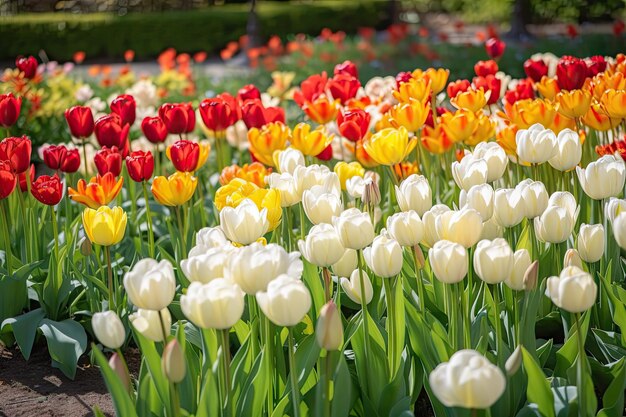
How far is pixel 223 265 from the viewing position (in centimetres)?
182

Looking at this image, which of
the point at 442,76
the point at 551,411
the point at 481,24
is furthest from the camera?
the point at 481,24

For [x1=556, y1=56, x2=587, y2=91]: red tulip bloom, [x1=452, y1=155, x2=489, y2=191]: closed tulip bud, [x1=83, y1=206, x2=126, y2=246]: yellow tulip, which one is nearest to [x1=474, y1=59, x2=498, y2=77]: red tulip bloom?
[x1=556, y1=56, x2=587, y2=91]: red tulip bloom

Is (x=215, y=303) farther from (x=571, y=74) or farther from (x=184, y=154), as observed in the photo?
(x=571, y=74)

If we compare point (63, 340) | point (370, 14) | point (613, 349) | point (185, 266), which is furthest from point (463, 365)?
point (370, 14)

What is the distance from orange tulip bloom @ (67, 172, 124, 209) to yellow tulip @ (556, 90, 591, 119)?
5.36 feet

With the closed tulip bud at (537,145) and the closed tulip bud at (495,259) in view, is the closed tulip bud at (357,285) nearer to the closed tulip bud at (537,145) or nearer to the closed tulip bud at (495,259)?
the closed tulip bud at (495,259)

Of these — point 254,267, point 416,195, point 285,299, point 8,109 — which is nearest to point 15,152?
point 8,109

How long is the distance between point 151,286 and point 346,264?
63 cm

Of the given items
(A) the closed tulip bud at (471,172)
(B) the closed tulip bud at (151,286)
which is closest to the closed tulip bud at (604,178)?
(A) the closed tulip bud at (471,172)

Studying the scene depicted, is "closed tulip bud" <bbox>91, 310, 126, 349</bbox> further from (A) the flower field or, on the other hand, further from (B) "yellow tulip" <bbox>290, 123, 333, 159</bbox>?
(B) "yellow tulip" <bbox>290, 123, 333, 159</bbox>

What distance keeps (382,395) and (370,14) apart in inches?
831

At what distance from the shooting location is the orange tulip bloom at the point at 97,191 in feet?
9.39

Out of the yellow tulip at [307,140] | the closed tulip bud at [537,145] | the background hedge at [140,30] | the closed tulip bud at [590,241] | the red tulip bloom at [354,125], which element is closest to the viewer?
the closed tulip bud at [590,241]

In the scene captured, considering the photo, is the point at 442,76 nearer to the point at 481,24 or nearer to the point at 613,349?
the point at 613,349
